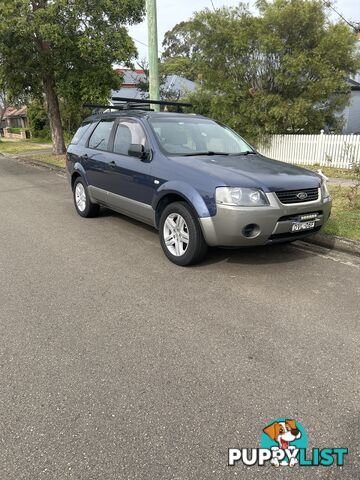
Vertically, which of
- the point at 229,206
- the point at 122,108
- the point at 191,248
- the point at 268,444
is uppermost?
the point at 122,108

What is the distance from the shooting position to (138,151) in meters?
5.05

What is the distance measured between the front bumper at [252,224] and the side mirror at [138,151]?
1.37 m

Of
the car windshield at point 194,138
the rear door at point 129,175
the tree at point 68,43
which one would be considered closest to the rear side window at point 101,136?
the rear door at point 129,175

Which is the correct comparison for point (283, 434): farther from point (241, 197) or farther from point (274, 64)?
point (274, 64)

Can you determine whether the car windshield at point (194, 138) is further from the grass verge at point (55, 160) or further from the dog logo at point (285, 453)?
the grass verge at point (55, 160)

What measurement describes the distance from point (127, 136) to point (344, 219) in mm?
3484

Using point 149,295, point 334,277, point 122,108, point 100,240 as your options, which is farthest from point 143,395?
point 122,108

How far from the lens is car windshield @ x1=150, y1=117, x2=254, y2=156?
519 cm

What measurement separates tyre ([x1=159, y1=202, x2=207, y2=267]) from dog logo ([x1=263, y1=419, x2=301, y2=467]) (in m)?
2.34

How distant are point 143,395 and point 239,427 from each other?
2.10 feet

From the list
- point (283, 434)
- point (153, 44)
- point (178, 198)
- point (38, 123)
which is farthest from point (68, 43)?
point (38, 123)

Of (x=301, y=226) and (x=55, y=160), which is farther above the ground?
(x=301, y=226)

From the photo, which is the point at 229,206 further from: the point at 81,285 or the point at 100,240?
the point at 100,240

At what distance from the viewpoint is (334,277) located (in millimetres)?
4473
